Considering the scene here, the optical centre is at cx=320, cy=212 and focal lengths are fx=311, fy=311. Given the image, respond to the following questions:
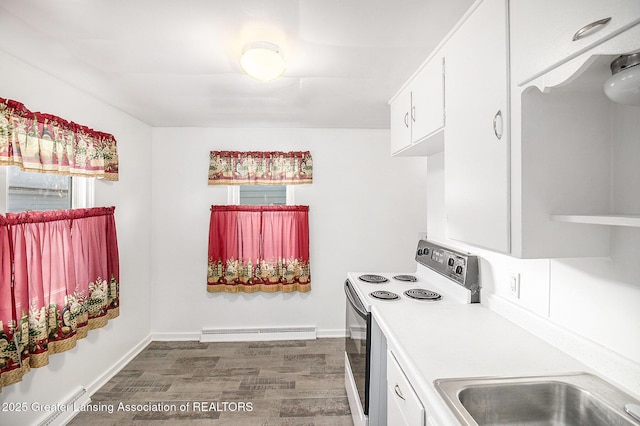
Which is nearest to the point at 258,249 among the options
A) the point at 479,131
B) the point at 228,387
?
the point at 228,387

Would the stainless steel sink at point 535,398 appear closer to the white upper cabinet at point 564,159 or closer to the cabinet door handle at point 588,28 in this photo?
the white upper cabinet at point 564,159

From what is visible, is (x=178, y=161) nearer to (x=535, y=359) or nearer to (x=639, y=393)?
(x=535, y=359)

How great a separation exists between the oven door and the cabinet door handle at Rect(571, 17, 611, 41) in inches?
58.0

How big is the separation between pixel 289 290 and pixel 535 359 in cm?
257

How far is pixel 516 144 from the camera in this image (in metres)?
1.02

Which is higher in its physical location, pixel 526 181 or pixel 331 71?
pixel 331 71

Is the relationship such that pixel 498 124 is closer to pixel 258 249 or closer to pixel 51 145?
pixel 51 145

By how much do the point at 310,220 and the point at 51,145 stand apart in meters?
2.30

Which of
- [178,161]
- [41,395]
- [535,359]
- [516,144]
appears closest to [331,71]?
[516,144]

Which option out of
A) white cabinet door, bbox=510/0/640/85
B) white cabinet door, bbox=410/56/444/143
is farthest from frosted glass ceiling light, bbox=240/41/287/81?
white cabinet door, bbox=510/0/640/85

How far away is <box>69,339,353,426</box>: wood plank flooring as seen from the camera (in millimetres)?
2207

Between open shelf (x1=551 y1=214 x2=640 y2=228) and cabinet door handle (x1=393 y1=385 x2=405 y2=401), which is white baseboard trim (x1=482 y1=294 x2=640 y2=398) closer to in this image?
open shelf (x1=551 y1=214 x2=640 y2=228)

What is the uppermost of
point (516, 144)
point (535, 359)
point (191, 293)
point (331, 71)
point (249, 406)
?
point (331, 71)

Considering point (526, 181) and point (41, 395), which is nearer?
point (526, 181)
